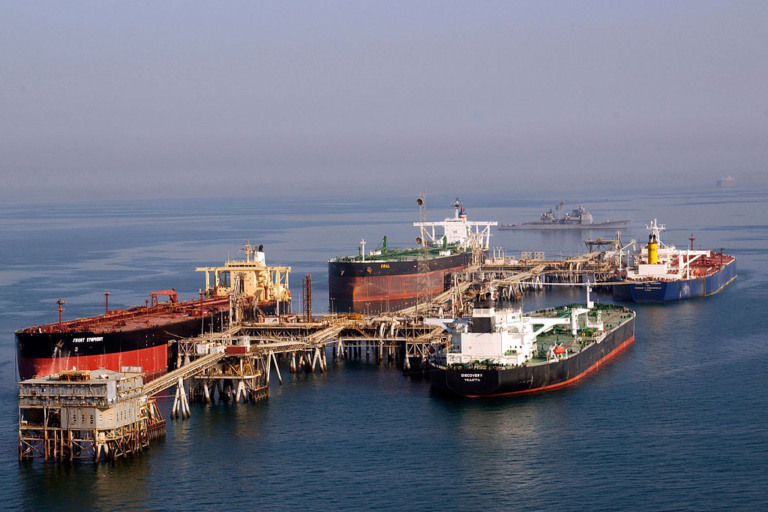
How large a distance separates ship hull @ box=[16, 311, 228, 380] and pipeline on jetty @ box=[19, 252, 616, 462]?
1.41 meters

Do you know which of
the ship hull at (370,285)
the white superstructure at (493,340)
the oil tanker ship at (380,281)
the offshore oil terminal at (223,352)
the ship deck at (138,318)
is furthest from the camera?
the ship hull at (370,285)

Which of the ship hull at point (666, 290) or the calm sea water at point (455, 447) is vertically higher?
the ship hull at point (666, 290)

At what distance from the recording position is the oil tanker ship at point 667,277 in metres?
92.1

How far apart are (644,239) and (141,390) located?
482 feet

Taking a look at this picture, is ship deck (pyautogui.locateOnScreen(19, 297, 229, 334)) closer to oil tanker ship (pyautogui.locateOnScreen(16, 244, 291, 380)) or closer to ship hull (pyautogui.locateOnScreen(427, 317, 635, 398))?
oil tanker ship (pyautogui.locateOnScreen(16, 244, 291, 380))

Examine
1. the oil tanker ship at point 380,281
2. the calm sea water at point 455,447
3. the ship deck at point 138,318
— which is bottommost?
the calm sea water at point 455,447

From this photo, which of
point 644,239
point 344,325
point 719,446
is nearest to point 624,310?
point 344,325

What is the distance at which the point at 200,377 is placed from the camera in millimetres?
49812

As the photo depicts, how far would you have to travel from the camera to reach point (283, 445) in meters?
42.4

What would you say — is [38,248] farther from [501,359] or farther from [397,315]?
[501,359]

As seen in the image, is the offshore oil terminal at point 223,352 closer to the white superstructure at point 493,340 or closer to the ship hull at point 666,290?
the white superstructure at point 493,340

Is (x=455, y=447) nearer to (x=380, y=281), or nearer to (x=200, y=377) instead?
(x=200, y=377)

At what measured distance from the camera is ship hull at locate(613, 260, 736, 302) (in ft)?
301

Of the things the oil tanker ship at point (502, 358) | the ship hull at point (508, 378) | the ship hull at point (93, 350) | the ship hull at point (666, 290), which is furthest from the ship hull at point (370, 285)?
the ship hull at point (508, 378)
